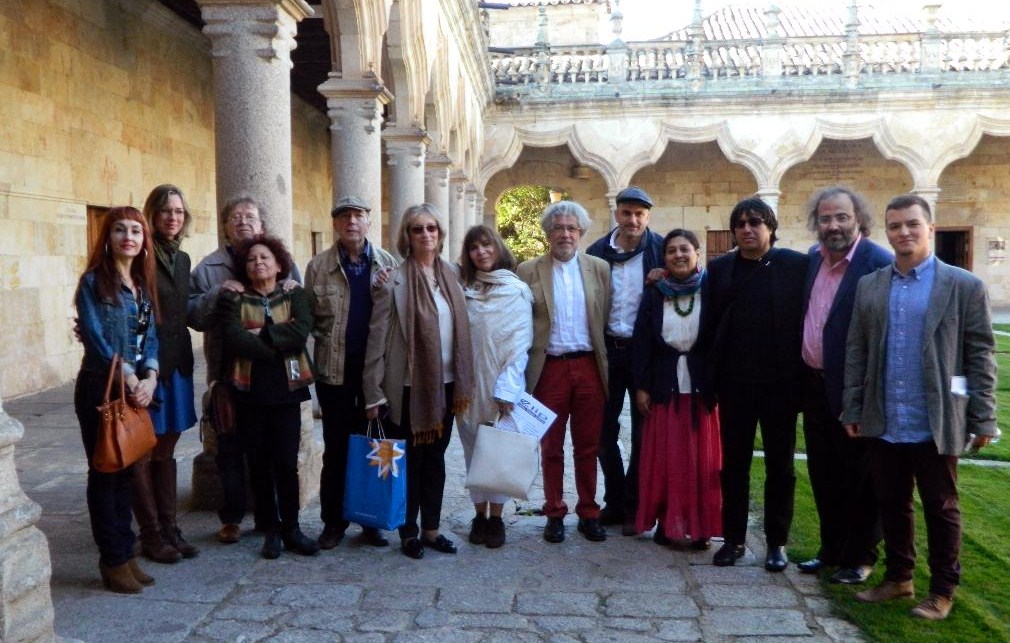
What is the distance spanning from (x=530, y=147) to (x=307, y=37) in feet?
39.7

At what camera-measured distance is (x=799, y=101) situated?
20.1 meters

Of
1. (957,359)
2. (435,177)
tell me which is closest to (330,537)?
(957,359)

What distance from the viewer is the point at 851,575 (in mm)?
3619

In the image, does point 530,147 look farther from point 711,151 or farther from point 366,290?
point 366,290

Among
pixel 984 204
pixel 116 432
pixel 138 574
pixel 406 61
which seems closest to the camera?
pixel 116 432

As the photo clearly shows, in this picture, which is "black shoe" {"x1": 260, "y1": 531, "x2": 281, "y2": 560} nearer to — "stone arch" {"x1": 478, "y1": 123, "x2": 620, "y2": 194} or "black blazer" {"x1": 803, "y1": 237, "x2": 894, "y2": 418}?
"black blazer" {"x1": 803, "y1": 237, "x2": 894, "y2": 418}

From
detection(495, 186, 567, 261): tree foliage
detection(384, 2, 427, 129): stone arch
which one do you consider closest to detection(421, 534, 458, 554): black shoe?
detection(384, 2, 427, 129): stone arch

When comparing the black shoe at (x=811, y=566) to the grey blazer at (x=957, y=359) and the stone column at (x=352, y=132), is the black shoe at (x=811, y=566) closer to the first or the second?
the grey blazer at (x=957, y=359)

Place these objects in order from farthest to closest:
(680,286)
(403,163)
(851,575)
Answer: (403,163), (680,286), (851,575)

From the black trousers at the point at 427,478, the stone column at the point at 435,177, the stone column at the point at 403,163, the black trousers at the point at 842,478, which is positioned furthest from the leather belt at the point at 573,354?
the stone column at the point at 435,177

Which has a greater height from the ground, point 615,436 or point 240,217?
point 240,217

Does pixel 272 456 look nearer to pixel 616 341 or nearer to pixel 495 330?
pixel 495 330

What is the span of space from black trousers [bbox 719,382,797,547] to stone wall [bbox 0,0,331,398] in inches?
244

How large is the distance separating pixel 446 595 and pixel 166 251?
73.4 inches
